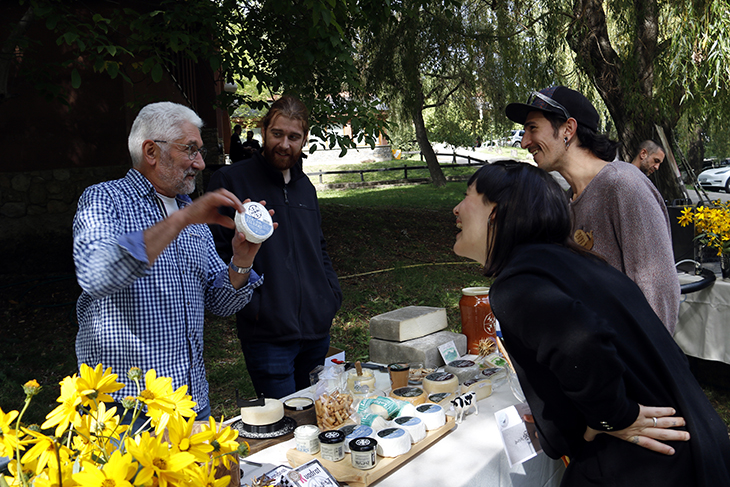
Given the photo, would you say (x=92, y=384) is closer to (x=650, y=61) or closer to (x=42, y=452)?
(x=42, y=452)

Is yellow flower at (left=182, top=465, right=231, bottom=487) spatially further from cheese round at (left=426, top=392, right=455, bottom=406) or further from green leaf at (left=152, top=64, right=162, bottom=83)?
green leaf at (left=152, top=64, right=162, bottom=83)

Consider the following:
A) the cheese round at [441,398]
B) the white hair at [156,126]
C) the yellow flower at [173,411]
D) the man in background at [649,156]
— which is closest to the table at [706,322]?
the man in background at [649,156]

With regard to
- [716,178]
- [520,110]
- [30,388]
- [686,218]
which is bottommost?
[716,178]

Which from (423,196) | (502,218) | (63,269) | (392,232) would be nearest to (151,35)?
(63,269)

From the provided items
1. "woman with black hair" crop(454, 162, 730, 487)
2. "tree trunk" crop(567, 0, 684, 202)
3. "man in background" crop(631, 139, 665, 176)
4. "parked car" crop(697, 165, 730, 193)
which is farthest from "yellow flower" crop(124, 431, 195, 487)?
"parked car" crop(697, 165, 730, 193)

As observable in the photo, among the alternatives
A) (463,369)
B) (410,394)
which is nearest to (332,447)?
(410,394)

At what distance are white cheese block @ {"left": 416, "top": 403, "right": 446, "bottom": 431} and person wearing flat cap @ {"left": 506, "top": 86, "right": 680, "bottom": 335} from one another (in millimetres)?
788

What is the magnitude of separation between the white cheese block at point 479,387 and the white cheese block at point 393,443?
550 mm

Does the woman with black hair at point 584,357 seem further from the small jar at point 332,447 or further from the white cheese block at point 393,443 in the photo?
the small jar at point 332,447

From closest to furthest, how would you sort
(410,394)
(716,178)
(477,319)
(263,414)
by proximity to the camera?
(263,414)
(410,394)
(477,319)
(716,178)

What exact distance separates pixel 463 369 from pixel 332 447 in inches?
35.4

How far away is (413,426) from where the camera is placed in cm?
181

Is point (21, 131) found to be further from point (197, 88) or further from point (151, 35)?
point (197, 88)

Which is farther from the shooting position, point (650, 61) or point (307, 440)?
point (650, 61)
